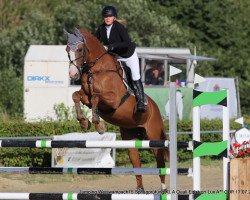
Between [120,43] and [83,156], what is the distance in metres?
6.35

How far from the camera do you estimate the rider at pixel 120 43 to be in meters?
10.8

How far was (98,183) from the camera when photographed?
15.7 metres

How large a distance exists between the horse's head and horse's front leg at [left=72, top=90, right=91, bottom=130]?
0.34 m

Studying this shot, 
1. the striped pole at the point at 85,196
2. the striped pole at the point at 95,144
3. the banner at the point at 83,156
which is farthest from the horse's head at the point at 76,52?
the banner at the point at 83,156

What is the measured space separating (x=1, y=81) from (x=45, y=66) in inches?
234

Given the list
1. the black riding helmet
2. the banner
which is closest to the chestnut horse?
the black riding helmet

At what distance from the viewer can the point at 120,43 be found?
10727 mm

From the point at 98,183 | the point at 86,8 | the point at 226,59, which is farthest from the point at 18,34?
the point at 98,183

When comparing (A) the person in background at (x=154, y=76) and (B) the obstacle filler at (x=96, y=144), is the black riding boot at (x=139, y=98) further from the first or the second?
(A) the person in background at (x=154, y=76)

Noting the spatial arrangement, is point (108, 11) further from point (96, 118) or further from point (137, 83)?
point (96, 118)

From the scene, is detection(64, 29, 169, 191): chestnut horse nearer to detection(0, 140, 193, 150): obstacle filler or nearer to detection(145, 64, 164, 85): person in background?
detection(0, 140, 193, 150): obstacle filler

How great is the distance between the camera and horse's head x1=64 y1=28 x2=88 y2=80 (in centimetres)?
980

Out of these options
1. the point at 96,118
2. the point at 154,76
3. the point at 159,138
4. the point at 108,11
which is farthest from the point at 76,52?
the point at 154,76

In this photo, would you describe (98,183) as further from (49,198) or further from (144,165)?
(49,198)
